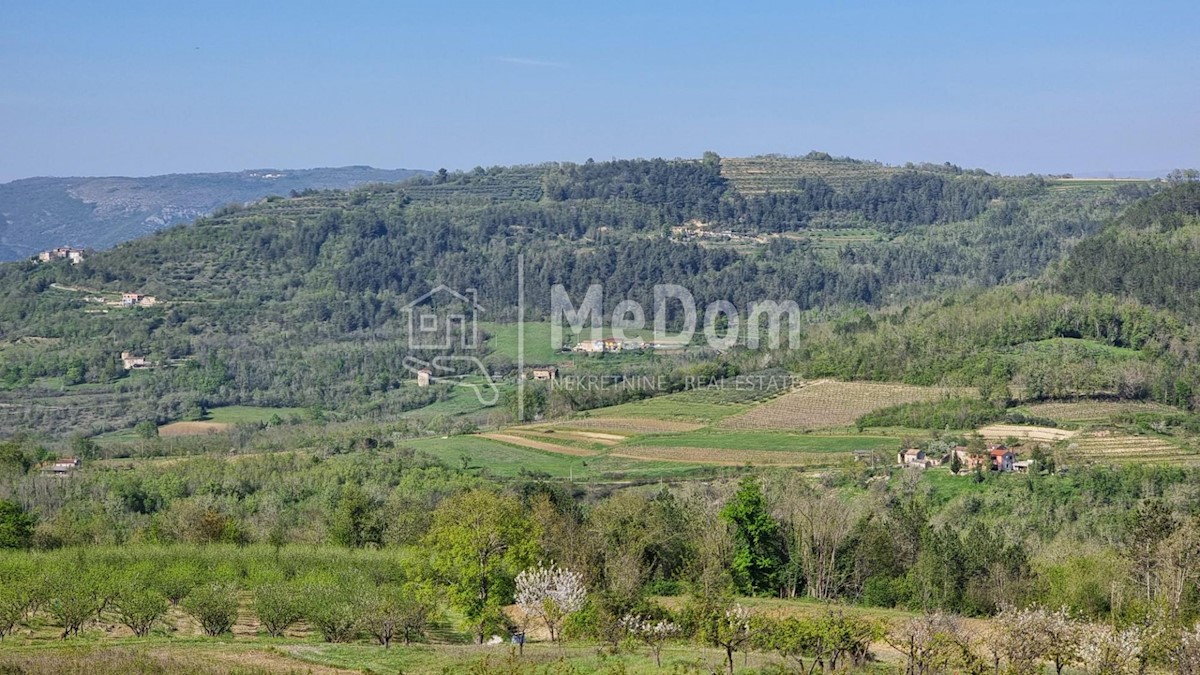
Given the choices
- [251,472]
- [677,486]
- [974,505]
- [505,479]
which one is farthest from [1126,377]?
[251,472]

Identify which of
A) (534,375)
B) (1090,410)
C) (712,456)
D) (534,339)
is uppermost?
(1090,410)

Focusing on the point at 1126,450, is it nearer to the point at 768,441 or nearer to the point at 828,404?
the point at 768,441

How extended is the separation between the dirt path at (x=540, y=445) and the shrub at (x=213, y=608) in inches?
1378

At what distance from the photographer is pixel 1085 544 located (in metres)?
46.5

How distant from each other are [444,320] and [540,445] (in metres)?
63.2

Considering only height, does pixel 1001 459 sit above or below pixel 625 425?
above

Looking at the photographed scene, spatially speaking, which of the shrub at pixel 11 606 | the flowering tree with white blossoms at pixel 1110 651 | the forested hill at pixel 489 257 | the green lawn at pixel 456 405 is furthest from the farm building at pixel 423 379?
the flowering tree with white blossoms at pixel 1110 651

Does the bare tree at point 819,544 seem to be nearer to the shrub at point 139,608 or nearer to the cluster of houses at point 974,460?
the cluster of houses at point 974,460

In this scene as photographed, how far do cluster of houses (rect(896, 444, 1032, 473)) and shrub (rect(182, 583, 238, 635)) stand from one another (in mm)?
34802

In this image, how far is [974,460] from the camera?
196 feet

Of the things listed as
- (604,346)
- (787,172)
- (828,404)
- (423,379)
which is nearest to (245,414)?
(423,379)

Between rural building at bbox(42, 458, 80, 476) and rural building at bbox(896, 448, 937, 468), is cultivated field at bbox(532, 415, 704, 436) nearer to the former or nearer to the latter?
rural building at bbox(896, 448, 937, 468)

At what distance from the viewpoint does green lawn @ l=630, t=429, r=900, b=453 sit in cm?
6612

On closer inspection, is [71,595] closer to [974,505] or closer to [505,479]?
[505,479]
